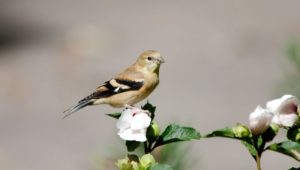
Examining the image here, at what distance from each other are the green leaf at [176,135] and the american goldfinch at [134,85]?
129 cm

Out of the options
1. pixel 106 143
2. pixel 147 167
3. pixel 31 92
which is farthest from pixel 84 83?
pixel 147 167

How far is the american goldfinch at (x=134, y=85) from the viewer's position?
282 cm

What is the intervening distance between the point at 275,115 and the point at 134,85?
1541 mm

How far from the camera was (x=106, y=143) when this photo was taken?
196cm

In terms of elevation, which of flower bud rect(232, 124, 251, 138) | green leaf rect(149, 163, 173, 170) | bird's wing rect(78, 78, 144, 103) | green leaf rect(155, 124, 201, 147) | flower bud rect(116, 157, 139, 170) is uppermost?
flower bud rect(232, 124, 251, 138)

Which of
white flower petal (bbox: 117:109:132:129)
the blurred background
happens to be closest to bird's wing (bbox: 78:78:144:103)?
white flower petal (bbox: 117:109:132:129)

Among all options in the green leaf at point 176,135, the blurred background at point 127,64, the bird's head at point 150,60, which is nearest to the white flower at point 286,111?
the green leaf at point 176,135

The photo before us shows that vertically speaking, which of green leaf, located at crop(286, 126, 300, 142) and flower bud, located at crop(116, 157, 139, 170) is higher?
green leaf, located at crop(286, 126, 300, 142)

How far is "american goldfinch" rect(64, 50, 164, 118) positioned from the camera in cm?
282

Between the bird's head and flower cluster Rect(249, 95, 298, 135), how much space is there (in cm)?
131

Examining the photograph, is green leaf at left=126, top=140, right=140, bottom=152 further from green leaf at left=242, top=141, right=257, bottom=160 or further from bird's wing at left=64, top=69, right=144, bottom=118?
bird's wing at left=64, top=69, right=144, bottom=118

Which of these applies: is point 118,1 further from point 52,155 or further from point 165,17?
point 52,155

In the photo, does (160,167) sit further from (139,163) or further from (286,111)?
(286,111)

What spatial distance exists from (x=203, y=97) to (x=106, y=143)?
17.1 ft
